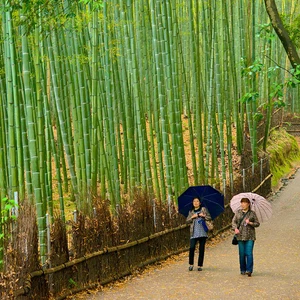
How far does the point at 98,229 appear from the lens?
680 centimetres

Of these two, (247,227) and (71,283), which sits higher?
(247,227)

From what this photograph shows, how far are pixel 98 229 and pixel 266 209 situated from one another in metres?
1.82

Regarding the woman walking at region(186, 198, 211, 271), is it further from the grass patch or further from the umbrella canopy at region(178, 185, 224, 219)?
the grass patch

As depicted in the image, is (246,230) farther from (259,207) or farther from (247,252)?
(259,207)

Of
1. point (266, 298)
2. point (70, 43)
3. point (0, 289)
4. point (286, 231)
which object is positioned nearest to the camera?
point (0, 289)

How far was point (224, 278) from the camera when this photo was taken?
7.09 m

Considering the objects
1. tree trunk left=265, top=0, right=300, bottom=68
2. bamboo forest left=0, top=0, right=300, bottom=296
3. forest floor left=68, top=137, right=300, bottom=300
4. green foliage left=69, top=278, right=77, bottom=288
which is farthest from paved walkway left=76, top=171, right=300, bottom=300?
tree trunk left=265, top=0, right=300, bottom=68

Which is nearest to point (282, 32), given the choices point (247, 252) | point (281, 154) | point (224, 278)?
point (247, 252)

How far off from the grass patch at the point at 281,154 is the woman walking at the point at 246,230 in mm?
9097

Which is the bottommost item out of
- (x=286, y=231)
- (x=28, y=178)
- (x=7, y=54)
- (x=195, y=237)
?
(x=286, y=231)

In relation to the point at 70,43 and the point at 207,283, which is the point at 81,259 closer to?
the point at 207,283

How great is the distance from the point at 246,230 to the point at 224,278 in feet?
1.78

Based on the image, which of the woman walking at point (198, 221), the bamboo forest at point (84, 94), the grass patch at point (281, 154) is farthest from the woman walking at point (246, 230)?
the grass patch at point (281, 154)

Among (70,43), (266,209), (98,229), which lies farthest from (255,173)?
(98,229)
